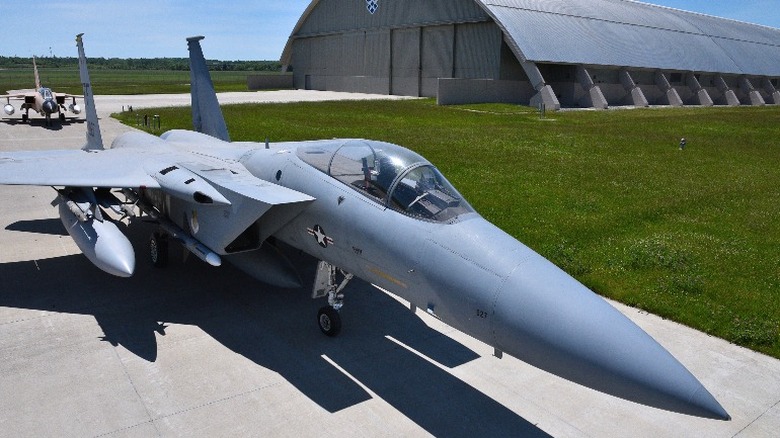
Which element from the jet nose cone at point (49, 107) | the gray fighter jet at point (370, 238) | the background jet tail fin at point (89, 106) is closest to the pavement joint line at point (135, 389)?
the gray fighter jet at point (370, 238)

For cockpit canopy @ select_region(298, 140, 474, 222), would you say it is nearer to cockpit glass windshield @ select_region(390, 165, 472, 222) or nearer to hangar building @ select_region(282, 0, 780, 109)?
cockpit glass windshield @ select_region(390, 165, 472, 222)

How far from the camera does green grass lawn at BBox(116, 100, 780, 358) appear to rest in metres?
9.27

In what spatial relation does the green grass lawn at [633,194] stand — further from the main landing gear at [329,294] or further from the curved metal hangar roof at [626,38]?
the curved metal hangar roof at [626,38]

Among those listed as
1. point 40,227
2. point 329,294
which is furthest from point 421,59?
point 329,294

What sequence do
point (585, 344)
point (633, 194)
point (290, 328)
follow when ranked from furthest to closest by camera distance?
1. point (633, 194)
2. point (290, 328)
3. point (585, 344)

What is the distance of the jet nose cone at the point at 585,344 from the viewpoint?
423cm

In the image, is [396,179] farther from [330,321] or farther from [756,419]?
[756,419]

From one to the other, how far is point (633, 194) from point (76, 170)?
14.6 metres

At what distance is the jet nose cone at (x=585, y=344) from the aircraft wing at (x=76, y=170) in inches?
232

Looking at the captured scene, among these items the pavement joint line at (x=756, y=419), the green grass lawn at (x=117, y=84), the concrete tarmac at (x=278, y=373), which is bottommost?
the pavement joint line at (x=756, y=419)

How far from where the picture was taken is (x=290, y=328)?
25.4ft

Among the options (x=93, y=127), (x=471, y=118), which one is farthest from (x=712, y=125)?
(x=93, y=127)

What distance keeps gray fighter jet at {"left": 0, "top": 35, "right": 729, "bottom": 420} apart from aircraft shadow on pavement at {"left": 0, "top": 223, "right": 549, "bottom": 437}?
1.94 ft

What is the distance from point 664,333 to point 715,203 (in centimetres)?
992
